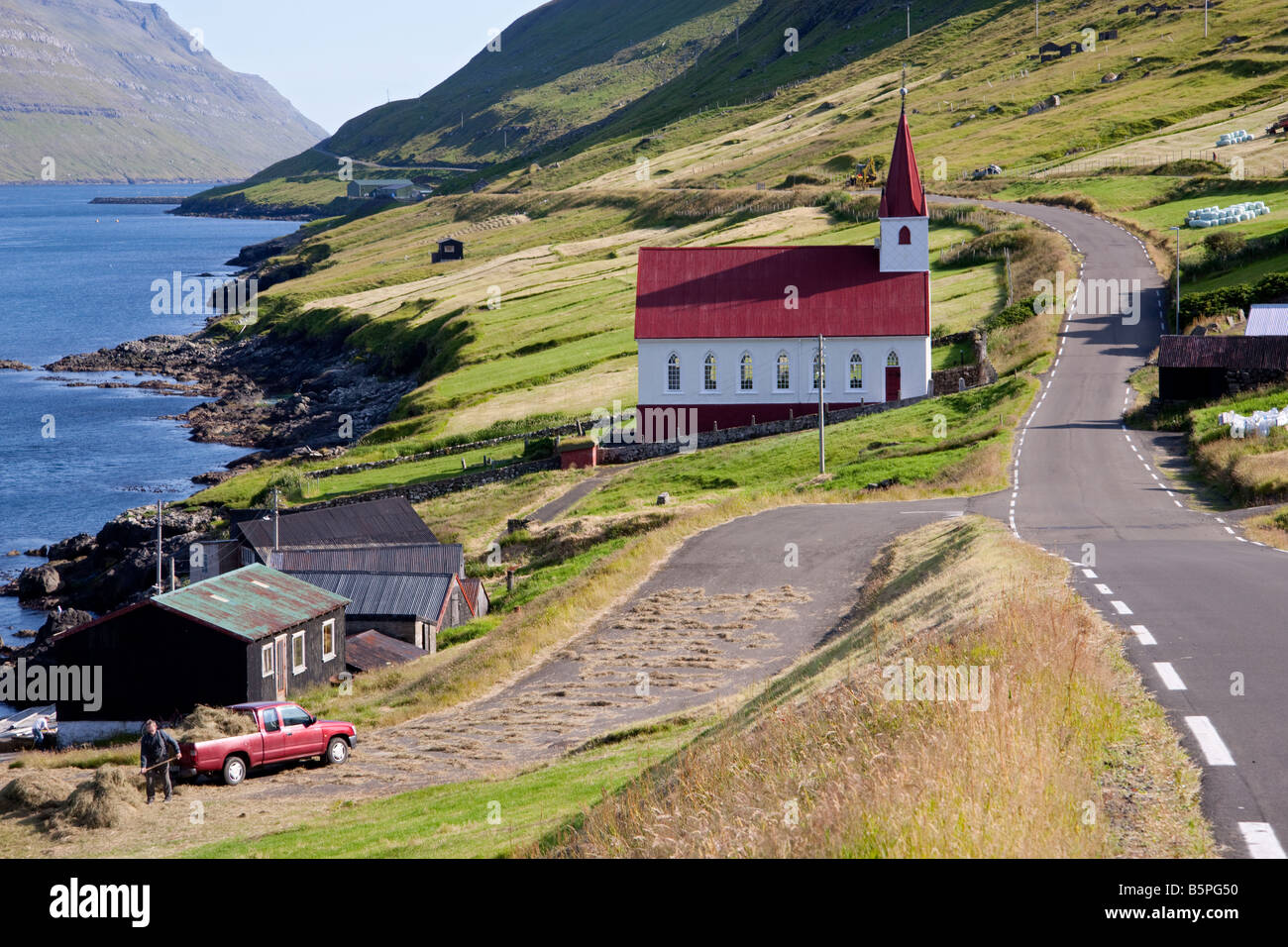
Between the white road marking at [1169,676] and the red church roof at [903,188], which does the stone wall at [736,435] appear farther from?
the white road marking at [1169,676]

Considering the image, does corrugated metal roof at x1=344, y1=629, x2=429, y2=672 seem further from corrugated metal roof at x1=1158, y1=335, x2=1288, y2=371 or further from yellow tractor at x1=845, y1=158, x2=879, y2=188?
yellow tractor at x1=845, y1=158, x2=879, y2=188

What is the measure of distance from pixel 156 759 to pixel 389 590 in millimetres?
21827

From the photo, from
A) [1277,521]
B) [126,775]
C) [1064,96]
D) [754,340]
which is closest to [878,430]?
[754,340]

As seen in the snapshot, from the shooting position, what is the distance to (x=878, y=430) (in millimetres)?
62469

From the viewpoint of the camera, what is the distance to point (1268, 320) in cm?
5694

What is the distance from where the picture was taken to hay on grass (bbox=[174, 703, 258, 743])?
3041cm

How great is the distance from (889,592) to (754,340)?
4291cm

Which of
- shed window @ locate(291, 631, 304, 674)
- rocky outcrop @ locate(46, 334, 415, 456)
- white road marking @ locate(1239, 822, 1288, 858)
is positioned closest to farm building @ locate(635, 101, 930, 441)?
rocky outcrop @ locate(46, 334, 415, 456)

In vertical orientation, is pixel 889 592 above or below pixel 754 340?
below

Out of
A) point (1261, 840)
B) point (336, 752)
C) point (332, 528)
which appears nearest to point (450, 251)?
point (332, 528)

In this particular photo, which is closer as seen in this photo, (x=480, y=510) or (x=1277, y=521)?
(x=1277, y=521)

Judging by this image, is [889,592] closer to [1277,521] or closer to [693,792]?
[1277,521]

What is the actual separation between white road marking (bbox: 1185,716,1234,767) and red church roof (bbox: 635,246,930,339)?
59.8 meters
